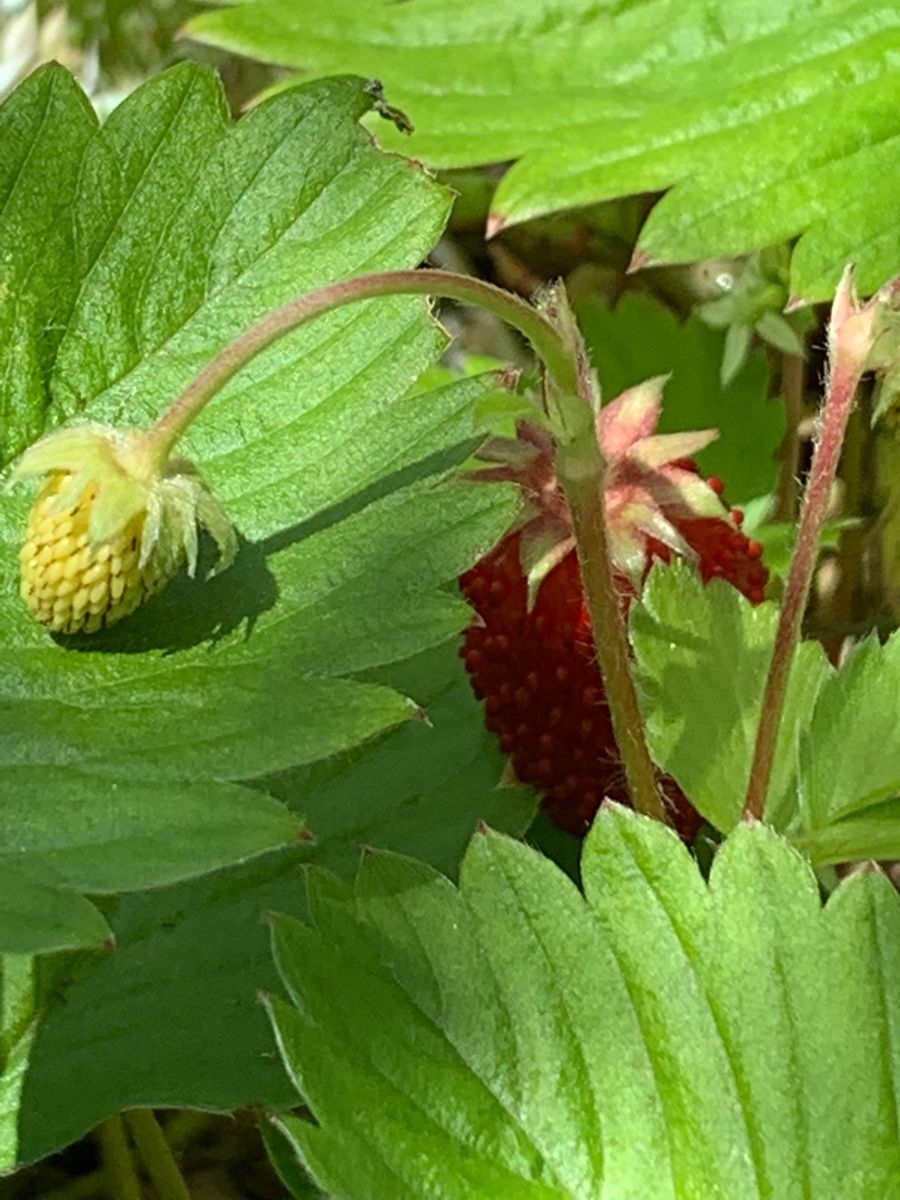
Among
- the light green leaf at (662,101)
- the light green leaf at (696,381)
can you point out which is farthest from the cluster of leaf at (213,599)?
the light green leaf at (696,381)

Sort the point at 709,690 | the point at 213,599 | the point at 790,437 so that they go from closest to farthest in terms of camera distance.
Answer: the point at 213,599
the point at 709,690
the point at 790,437

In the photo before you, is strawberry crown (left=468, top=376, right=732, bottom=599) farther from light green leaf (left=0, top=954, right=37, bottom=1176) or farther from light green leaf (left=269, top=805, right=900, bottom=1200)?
light green leaf (left=0, top=954, right=37, bottom=1176)

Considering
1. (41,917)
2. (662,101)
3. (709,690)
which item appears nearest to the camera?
(41,917)

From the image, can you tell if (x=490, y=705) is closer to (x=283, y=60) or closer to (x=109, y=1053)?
(x=109, y=1053)

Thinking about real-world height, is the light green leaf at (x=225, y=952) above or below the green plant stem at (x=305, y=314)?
below

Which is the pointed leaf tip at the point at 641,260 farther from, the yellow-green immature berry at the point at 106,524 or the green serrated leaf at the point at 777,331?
the yellow-green immature berry at the point at 106,524

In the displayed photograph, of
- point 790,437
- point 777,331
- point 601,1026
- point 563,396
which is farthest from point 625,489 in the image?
point 790,437

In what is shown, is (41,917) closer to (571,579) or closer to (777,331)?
(571,579)
